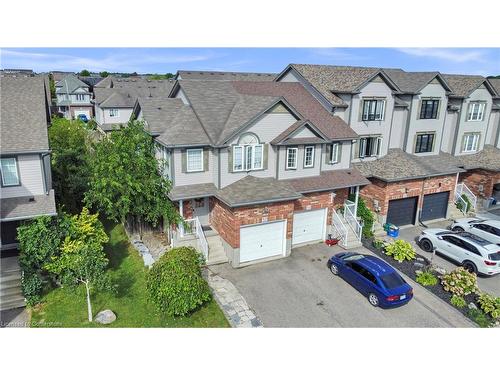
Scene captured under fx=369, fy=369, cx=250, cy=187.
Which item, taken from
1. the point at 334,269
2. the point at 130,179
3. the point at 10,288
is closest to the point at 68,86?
the point at 130,179

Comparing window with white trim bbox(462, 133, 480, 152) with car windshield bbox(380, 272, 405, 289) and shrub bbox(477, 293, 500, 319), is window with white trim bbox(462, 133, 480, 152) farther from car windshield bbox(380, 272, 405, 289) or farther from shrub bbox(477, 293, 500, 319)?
car windshield bbox(380, 272, 405, 289)

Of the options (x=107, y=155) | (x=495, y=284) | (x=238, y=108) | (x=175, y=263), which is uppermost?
(x=238, y=108)

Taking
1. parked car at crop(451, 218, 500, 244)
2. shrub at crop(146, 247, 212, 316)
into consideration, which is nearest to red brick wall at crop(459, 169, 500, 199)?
parked car at crop(451, 218, 500, 244)

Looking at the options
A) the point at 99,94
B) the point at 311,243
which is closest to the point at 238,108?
the point at 311,243

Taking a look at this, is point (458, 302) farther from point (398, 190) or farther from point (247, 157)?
point (247, 157)

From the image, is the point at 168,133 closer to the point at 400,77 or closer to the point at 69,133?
the point at 69,133

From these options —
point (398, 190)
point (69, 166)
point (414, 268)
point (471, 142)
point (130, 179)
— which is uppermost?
point (471, 142)

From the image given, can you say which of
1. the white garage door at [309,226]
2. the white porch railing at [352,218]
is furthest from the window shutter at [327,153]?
the white garage door at [309,226]
